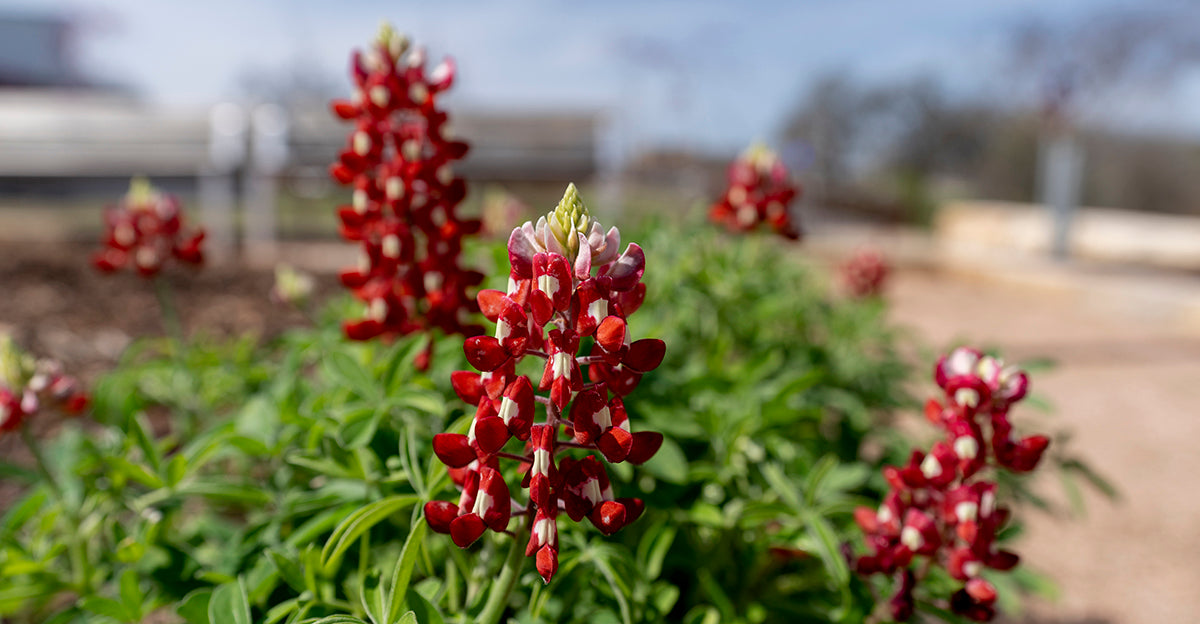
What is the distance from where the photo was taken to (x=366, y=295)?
1396mm

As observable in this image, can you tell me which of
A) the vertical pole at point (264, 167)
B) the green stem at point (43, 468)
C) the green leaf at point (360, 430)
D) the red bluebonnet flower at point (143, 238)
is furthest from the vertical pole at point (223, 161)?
the green leaf at point (360, 430)

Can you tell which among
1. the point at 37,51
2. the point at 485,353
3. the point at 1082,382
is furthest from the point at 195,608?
the point at 37,51

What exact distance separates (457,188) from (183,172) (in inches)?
302

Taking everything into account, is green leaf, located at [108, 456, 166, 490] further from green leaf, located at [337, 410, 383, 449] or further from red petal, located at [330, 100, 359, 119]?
red petal, located at [330, 100, 359, 119]

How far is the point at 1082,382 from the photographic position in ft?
17.5

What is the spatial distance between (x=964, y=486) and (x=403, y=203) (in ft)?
3.09

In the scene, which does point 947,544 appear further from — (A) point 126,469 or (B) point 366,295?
(A) point 126,469

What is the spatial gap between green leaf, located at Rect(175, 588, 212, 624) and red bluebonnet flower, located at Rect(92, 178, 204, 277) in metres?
1.39

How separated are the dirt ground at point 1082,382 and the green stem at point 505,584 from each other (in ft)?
4.24

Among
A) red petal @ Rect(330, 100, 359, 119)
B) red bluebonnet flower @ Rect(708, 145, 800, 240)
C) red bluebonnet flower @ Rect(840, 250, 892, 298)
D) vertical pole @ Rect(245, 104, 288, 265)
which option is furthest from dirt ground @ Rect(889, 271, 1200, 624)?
vertical pole @ Rect(245, 104, 288, 265)

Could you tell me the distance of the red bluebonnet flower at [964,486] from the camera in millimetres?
1095

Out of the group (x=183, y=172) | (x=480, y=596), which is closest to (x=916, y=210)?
(x=183, y=172)

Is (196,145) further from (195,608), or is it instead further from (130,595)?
(195,608)

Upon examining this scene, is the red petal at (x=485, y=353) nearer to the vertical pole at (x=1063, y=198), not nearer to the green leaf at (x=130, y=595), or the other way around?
the green leaf at (x=130, y=595)
